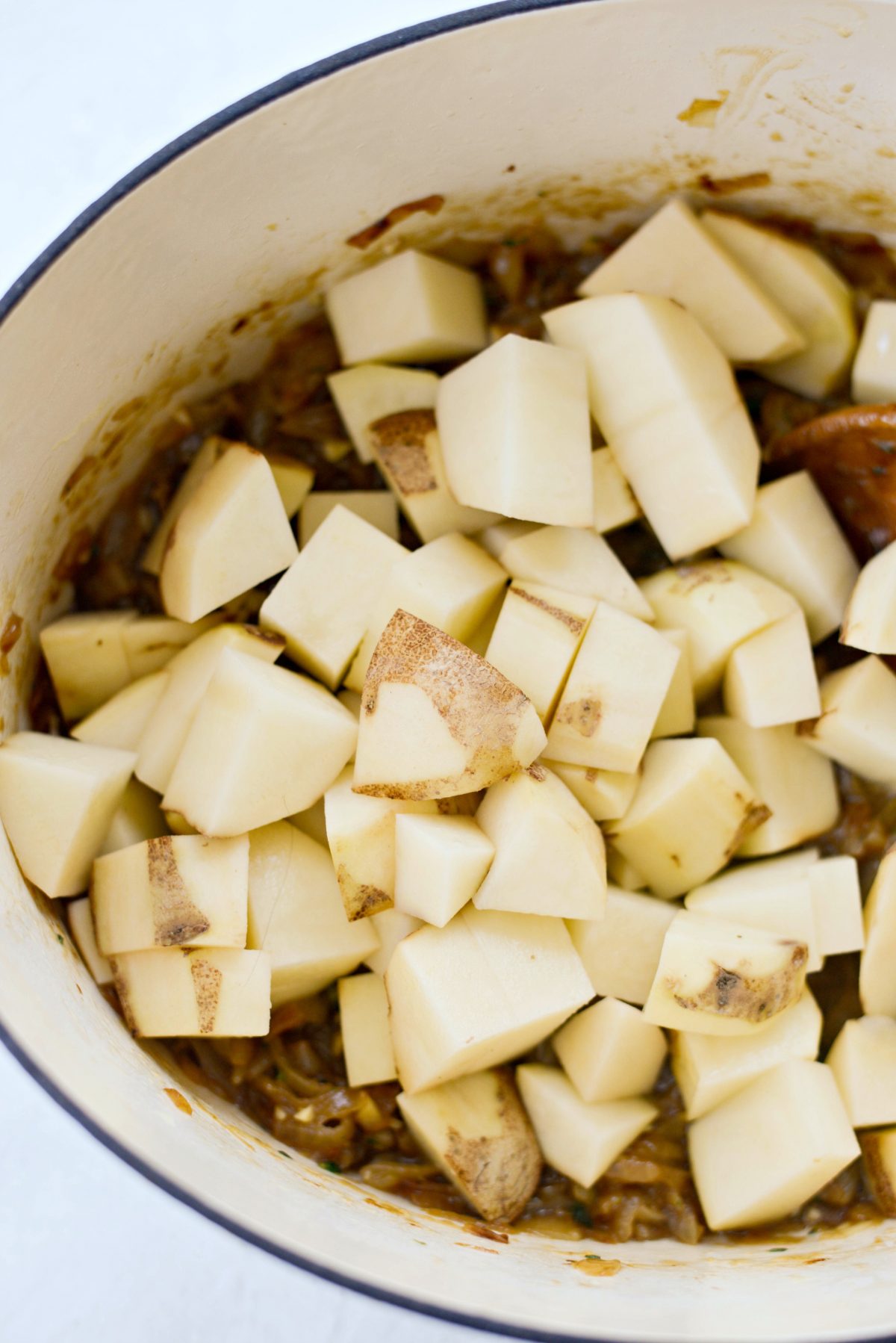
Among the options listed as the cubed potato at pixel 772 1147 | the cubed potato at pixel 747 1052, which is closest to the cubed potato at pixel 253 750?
the cubed potato at pixel 747 1052

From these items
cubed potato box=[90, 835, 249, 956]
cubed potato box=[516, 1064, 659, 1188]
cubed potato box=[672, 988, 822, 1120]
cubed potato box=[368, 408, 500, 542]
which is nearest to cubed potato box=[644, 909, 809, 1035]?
cubed potato box=[672, 988, 822, 1120]

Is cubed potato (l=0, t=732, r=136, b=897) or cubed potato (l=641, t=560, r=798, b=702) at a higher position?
cubed potato (l=0, t=732, r=136, b=897)

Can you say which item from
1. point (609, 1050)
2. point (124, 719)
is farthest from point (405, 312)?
point (609, 1050)

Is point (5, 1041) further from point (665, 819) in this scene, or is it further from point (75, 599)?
point (665, 819)

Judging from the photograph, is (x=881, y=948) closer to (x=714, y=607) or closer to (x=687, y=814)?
(x=687, y=814)

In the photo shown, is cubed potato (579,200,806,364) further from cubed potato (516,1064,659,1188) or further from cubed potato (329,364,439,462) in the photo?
cubed potato (516,1064,659,1188)

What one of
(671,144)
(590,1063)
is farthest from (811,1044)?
(671,144)

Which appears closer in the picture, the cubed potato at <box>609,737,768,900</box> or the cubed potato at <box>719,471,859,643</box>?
the cubed potato at <box>609,737,768,900</box>
